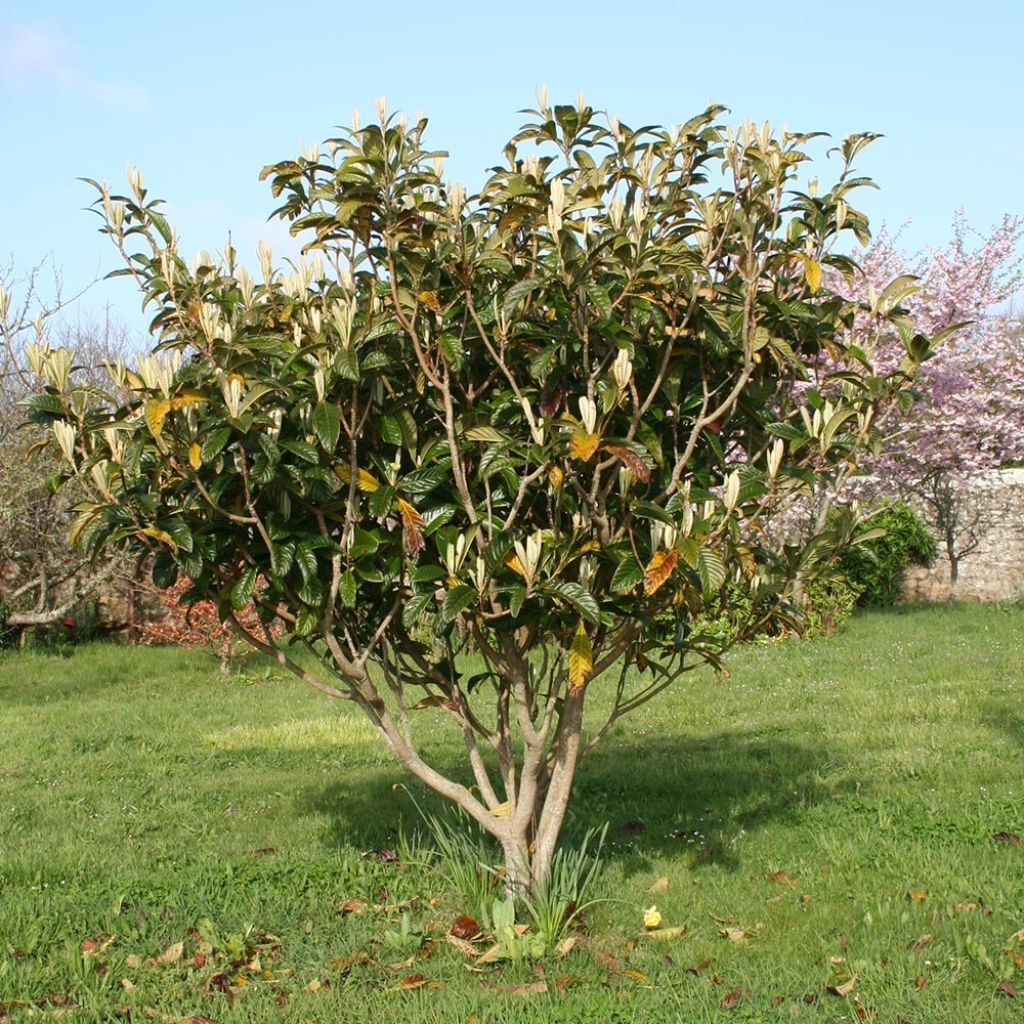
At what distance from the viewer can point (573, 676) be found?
410 cm

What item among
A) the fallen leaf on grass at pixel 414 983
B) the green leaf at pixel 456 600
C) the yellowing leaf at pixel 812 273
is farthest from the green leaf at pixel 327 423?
the fallen leaf on grass at pixel 414 983

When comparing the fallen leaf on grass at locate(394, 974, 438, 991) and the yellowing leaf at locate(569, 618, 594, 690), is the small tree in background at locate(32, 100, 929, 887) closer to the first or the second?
the yellowing leaf at locate(569, 618, 594, 690)

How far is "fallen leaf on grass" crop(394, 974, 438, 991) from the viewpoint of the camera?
414 cm

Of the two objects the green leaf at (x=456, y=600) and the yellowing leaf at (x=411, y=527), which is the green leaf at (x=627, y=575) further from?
the yellowing leaf at (x=411, y=527)

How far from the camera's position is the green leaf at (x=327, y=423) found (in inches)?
154

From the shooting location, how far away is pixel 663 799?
6676mm

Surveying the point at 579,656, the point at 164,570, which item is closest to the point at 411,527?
the point at 579,656

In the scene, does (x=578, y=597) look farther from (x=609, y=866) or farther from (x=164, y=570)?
(x=609, y=866)

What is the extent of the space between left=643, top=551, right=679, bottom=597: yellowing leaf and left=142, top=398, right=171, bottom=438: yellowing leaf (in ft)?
5.16

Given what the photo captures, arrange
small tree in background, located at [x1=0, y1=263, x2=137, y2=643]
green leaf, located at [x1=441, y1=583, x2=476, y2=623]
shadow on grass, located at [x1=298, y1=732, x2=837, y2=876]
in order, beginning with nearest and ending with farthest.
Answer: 1. green leaf, located at [x1=441, y1=583, x2=476, y2=623]
2. shadow on grass, located at [x1=298, y1=732, x2=837, y2=876]
3. small tree in background, located at [x1=0, y1=263, x2=137, y2=643]

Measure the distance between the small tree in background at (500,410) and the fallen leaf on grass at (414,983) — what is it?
0.63 m

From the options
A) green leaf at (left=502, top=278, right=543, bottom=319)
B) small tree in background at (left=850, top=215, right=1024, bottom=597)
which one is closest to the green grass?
green leaf at (left=502, top=278, right=543, bottom=319)

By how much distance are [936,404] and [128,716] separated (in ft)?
34.7

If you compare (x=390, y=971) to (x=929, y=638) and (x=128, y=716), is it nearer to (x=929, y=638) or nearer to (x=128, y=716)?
(x=128, y=716)
